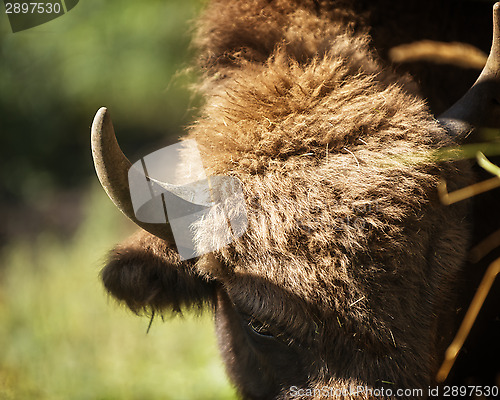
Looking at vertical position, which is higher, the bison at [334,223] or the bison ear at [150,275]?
the bison at [334,223]

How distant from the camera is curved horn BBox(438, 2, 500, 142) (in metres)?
1.96

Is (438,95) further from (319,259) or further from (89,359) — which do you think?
(89,359)

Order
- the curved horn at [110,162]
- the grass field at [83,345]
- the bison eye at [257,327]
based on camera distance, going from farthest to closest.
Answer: the grass field at [83,345] < the bison eye at [257,327] < the curved horn at [110,162]

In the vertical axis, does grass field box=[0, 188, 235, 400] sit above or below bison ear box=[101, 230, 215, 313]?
below

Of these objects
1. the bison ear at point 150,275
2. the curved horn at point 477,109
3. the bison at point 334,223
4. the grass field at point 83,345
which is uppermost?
the curved horn at point 477,109

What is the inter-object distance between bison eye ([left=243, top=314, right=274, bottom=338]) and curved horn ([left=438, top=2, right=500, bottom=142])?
1.19 m

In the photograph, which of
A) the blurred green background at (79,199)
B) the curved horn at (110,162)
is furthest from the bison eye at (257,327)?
the blurred green background at (79,199)

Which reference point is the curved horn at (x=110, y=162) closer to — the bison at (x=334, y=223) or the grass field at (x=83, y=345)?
the bison at (x=334, y=223)

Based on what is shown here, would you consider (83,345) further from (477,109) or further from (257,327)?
(477,109)

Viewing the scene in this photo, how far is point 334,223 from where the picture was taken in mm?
1832

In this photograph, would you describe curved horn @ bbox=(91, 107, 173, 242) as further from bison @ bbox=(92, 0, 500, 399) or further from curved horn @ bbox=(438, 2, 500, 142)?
curved horn @ bbox=(438, 2, 500, 142)

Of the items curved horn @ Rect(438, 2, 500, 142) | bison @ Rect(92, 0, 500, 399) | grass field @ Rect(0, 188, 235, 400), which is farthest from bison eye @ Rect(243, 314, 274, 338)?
grass field @ Rect(0, 188, 235, 400)

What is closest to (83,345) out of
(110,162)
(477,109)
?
(110,162)

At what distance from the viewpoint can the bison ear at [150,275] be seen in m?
2.34
